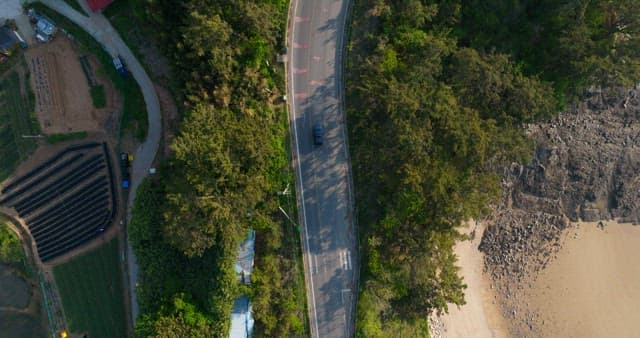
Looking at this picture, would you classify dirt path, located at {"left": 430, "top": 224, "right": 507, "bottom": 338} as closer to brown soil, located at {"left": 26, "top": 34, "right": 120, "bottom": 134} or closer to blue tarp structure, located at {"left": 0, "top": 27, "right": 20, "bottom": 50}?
brown soil, located at {"left": 26, "top": 34, "right": 120, "bottom": 134}

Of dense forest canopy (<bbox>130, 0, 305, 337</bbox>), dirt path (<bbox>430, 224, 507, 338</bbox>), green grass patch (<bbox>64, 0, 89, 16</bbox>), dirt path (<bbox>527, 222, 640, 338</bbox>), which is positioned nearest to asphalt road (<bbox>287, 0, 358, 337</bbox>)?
dense forest canopy (<bbox>130, 0, 305, 337</bbox>)

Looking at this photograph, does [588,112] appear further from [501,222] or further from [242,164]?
[242,164]

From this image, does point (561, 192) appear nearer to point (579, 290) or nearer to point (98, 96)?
point (579, 290)

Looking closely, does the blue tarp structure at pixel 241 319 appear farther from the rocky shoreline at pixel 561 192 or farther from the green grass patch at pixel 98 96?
the rocky shoreline at pixel 561 192

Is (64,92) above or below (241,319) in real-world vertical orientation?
above

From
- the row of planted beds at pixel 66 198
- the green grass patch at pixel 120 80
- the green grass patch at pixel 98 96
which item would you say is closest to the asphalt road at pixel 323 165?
the green grass patch at pixel 120 80

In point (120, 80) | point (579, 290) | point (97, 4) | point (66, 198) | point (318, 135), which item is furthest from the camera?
point (579, 290)

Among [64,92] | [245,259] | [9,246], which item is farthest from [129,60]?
[9,246]
